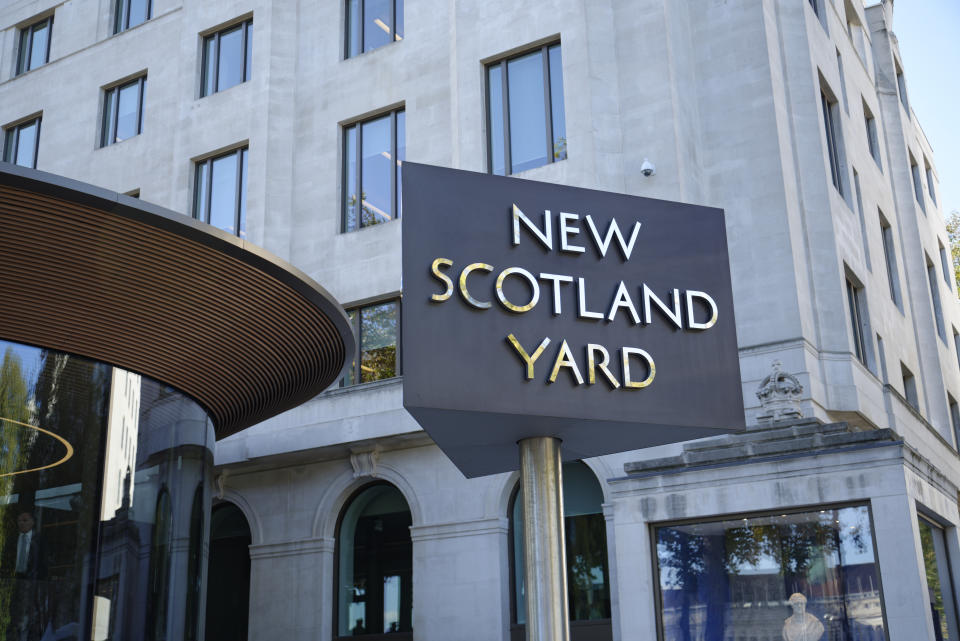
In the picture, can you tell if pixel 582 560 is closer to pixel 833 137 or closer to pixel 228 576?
pixel 228 576

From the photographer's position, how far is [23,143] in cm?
3628

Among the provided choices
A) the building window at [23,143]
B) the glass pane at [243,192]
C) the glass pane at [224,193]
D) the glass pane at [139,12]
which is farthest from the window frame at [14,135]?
the glass pane at [243,192]

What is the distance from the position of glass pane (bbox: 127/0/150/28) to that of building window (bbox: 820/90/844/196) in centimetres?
2133

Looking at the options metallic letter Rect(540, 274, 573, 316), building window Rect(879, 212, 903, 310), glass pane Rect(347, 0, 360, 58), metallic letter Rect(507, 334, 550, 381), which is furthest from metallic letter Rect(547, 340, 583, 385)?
building window Rect(879, 212, 903, 310)

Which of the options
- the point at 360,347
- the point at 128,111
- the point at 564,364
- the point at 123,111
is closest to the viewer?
the point at 564,364

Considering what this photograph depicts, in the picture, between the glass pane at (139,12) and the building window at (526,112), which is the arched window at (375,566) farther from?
the glass pane at (139,12)

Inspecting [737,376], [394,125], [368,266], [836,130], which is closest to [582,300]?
[737,376]

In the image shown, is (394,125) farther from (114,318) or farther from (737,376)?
(737,376)

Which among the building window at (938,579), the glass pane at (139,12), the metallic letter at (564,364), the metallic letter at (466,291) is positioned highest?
the glass pane at (139,12)

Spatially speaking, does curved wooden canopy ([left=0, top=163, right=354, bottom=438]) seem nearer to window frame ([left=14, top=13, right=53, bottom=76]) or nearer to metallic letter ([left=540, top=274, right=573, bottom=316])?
metallic letter ([left=540, top=274, right=573, bottom=316])

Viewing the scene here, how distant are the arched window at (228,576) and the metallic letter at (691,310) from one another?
2044 cm

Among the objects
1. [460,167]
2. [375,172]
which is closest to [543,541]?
[460,167]

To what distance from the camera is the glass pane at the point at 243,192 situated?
2892 centimetres

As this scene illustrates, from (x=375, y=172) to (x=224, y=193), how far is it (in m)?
4.91
